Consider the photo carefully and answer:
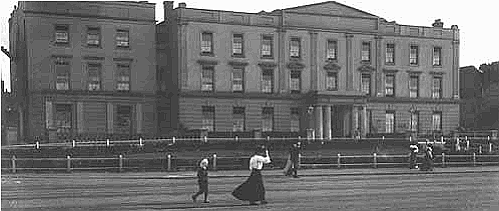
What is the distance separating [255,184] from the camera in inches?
171

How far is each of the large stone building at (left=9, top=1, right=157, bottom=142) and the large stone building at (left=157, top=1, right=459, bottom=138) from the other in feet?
0.52

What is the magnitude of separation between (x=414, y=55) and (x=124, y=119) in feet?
7.63

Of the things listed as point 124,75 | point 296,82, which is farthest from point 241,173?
point 124,75

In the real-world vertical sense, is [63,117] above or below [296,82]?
below

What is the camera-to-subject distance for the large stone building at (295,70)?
409 centimetres

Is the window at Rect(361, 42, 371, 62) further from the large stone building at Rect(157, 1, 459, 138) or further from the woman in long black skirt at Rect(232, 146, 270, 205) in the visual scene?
the woman in long black skirt at Rect(232, 146, 270, 205)

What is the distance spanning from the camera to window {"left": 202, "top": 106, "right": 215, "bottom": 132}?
13.2 ft

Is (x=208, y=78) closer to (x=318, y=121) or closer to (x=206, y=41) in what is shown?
(x=206, y=41)

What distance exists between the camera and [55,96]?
3891 millimetres

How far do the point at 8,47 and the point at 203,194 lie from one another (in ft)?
5.99

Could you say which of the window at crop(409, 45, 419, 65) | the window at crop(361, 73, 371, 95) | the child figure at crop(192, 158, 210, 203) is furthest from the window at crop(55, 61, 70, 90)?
the window at crop(409, 45, 419, 65)

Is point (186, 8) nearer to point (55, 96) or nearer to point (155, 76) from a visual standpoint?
point (155, 76)

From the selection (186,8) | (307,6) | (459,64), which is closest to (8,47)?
(186,8)

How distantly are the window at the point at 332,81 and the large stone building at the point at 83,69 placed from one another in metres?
1.31
